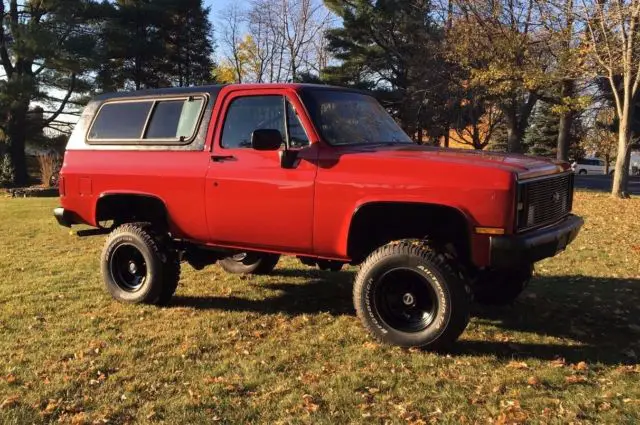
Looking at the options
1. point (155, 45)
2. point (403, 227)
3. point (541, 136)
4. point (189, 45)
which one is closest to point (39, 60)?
point (155, 45)

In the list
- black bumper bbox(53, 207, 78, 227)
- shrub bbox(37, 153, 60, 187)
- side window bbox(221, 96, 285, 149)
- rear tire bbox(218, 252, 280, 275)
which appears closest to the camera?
side window bbox(221, 96, 285, 149)

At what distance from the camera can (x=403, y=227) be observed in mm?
5051

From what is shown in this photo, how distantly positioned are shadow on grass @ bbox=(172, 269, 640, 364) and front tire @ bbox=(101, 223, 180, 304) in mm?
360

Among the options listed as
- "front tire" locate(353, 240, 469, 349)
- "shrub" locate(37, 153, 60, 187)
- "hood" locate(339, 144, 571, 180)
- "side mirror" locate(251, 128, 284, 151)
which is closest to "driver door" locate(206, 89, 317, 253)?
"side mirror" locate(251, 128, 284, 151)

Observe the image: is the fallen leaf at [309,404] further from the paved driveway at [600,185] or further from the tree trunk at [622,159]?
the paved driveway at [600,185]

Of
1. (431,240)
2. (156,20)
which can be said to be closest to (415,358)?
(431,240)

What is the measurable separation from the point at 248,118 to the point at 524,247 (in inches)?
104

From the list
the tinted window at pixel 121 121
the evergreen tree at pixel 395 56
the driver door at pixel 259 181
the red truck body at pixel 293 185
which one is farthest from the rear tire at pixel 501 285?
the evergreen tree at pixel 395 56

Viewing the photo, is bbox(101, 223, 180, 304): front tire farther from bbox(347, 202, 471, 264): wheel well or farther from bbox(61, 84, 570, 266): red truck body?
bbox(347, 202, 471, 264): wheel well

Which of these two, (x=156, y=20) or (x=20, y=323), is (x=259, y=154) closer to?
(x=20, y=323)

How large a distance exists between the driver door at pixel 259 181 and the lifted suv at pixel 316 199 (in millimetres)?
12

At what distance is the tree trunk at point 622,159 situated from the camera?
1856 centimetres

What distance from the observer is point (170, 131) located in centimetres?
587

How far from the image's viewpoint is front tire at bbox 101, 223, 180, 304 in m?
5.91
